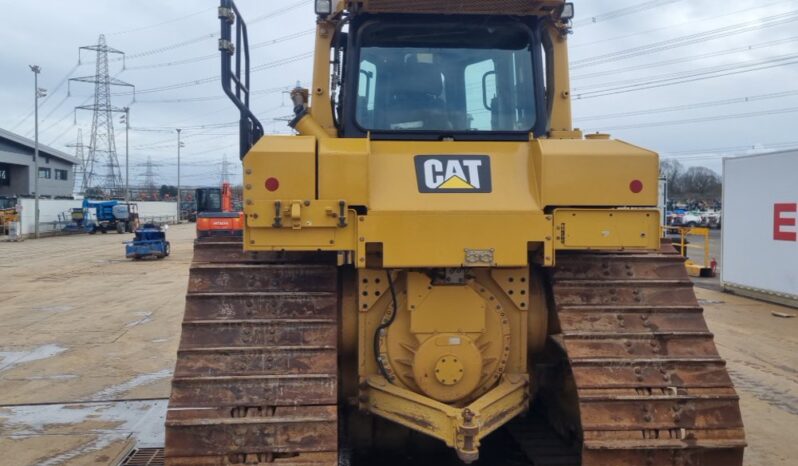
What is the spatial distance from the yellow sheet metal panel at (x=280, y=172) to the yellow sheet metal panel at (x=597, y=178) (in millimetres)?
1288

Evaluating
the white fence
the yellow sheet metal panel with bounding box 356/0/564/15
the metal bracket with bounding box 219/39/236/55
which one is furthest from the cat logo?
the white fence

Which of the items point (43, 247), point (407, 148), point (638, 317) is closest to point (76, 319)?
point (407, 148)

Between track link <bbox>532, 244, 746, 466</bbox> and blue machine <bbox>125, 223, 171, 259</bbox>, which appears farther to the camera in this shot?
blue machine <bbox>125, 223, 171, 259</bbox>

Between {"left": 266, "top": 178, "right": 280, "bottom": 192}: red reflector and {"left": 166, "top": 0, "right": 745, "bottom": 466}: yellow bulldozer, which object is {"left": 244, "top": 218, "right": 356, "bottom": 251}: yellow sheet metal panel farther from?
{"left": 266, "top": 178, "right": 280, "bottom": 192}: red reflector

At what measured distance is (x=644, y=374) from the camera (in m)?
3.73

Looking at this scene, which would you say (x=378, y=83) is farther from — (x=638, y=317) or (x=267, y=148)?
(x=638, y=317)

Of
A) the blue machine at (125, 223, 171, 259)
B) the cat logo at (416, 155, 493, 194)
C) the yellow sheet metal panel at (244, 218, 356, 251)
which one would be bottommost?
the blue machine at (125, 223, 171, 259)

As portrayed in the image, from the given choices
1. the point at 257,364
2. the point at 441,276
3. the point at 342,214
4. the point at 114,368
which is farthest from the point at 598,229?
the point at 114,368

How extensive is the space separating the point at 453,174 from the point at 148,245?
23.7 m

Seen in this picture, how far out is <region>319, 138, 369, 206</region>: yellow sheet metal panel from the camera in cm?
374

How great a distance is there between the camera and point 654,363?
12.3 feet

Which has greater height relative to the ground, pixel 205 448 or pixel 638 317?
pixel 638 317

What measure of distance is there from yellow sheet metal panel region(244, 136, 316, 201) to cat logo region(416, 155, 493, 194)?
64 centimetres

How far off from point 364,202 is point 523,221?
2.84 feet
